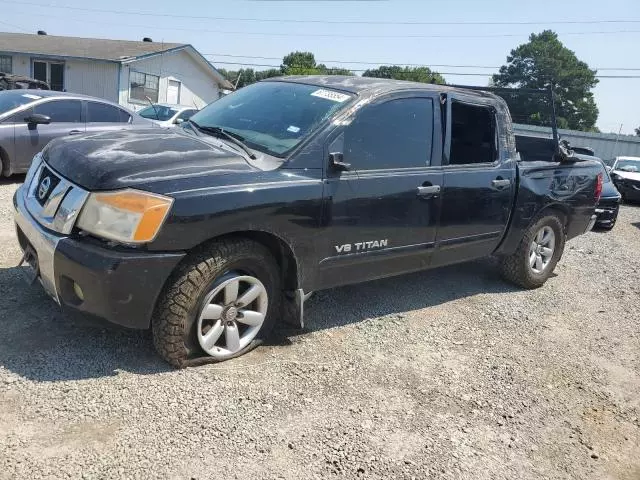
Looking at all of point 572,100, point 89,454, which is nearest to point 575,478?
point 89,454

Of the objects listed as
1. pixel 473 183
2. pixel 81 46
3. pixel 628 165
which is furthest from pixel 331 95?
pixel 81 46

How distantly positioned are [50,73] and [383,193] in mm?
27374

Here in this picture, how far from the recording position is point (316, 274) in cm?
377

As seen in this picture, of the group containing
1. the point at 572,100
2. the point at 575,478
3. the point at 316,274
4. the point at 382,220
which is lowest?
the point at 575,478

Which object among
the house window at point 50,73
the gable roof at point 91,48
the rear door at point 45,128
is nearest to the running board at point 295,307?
the rear door at point 45,128

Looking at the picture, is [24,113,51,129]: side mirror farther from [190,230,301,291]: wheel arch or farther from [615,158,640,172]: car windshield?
[615,158,640,172]: car windshield

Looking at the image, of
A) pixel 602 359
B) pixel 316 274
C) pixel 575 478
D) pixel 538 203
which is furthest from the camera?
pixel 538 203

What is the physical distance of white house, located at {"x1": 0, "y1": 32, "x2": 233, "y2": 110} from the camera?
25.0 metres

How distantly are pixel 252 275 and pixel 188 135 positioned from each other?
1.17 metres

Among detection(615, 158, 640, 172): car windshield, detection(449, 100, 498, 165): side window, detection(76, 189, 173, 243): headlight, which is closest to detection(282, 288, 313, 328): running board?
detection(76, 189, 173, 243): headlight

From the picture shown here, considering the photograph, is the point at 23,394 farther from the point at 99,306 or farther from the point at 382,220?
the point at 382,220

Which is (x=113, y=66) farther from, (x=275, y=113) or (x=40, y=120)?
(x=275, y=113)

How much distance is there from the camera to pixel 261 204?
10.9 ft

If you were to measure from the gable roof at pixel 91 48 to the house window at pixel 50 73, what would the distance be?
63 cm
